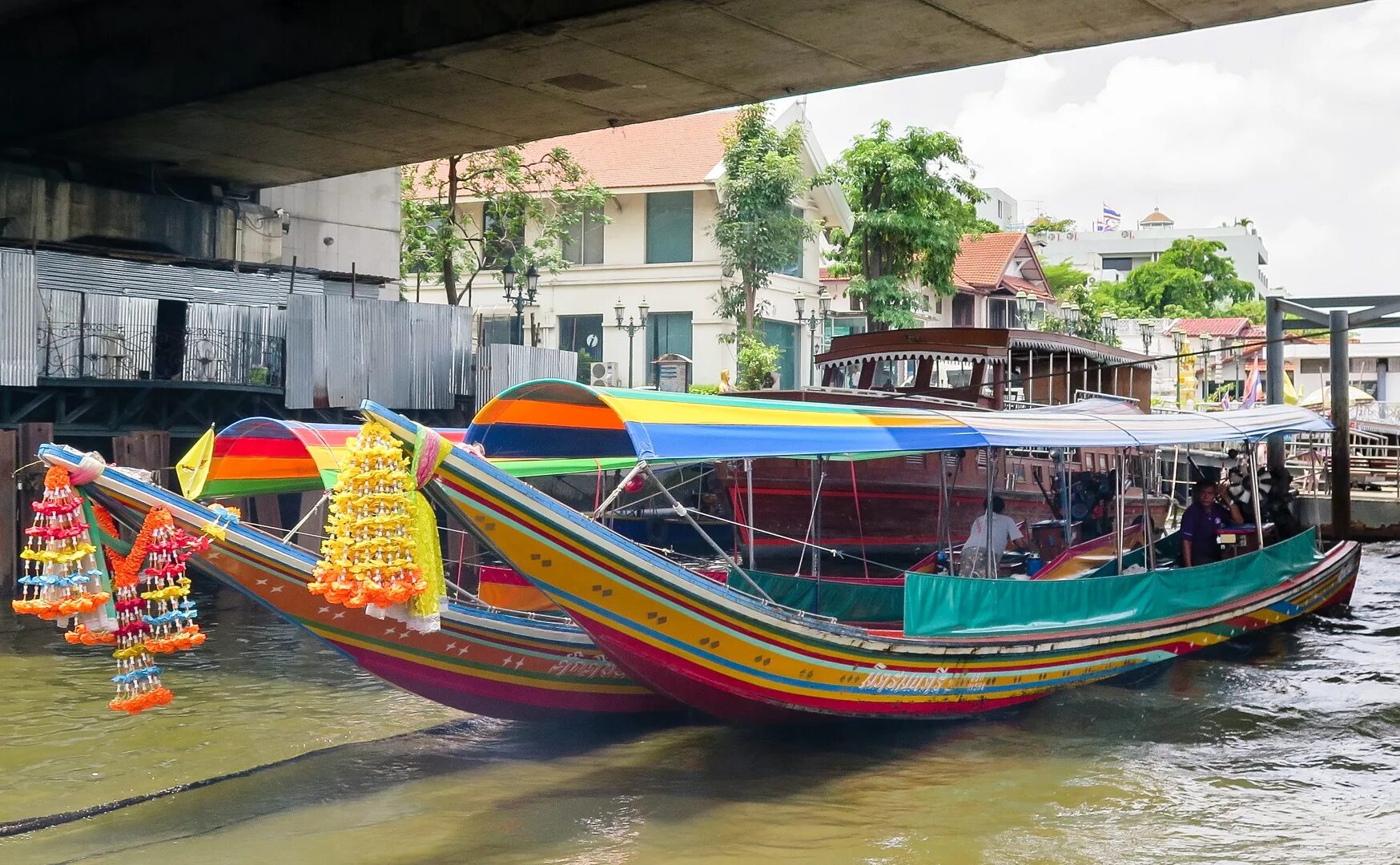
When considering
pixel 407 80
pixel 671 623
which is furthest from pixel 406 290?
pixel 671 623

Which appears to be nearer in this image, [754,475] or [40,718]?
[40,718]

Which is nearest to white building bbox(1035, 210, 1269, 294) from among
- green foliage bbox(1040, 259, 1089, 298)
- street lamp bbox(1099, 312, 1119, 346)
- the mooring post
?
green foliage bbox(1040, 259, 1089, 298)

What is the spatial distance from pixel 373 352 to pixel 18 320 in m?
5.43

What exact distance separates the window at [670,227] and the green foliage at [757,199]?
63.6 inches

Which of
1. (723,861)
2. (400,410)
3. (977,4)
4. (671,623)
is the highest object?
(977,4)

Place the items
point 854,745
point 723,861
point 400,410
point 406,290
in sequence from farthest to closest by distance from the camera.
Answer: point 406,290 < point 400,410 < point 854,745 < point 723,861

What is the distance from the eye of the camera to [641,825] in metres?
8.12

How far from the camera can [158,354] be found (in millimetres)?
18688

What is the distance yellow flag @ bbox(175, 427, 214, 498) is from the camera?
1046 centimetres

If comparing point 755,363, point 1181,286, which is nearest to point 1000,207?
point 1181,286

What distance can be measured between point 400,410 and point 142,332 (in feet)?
13.5

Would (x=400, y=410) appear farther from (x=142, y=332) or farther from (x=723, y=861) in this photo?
(x=723, y=861)

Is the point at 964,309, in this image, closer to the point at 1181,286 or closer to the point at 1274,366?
the point at 1274,366

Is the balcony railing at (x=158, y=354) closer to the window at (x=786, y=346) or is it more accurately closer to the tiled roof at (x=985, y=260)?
the window at (x=786, y=346)
